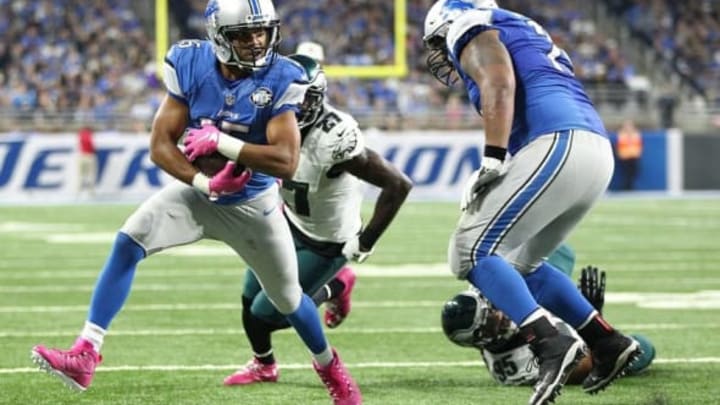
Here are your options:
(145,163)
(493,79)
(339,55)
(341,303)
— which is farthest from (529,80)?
(339,55)

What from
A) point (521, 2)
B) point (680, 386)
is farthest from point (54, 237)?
point (521, 2)

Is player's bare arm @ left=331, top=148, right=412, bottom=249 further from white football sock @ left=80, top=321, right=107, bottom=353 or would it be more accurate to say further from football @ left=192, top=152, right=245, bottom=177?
white football sock @ left=80, top=321, right=107, bottom=353

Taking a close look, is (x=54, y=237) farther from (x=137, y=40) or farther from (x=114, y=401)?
(x=137, y=40)

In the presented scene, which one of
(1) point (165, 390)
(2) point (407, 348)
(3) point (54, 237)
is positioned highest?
(1) point (165, 390)

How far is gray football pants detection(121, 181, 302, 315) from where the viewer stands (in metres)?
5.08

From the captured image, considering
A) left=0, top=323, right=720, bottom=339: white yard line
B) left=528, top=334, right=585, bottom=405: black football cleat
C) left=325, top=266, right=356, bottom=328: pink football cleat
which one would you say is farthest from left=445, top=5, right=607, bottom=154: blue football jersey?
left=0, top=323, right=720, bottom=339: white yard line

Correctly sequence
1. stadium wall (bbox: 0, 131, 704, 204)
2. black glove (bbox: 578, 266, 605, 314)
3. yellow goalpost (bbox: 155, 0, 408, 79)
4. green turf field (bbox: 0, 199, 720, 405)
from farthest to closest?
stadium wall (bbox: 0, 131, 704, 204)
yellow goalpost (bbox: 155, 0, 408, 79)
black glove (bbox: 578, 266, 605, 314)
green turf field (bbox: 0, 199, 720, 405)

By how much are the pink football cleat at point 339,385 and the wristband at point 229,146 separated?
0.86m

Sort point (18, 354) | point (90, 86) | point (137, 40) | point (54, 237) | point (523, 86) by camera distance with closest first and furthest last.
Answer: point (523, 86)
point (18, 354)
point (54, 237)
point (90, 86)
point (137, 40)

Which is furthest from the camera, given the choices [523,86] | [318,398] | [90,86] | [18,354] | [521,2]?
[521,2]

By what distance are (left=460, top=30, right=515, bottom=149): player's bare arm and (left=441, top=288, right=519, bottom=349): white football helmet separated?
2.35 ft

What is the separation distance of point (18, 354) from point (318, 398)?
166cm

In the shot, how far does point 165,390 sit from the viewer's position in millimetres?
5477

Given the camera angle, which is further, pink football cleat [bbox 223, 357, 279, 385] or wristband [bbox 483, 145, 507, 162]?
pink football cleat [bbox 223, 357, 279, 385]
